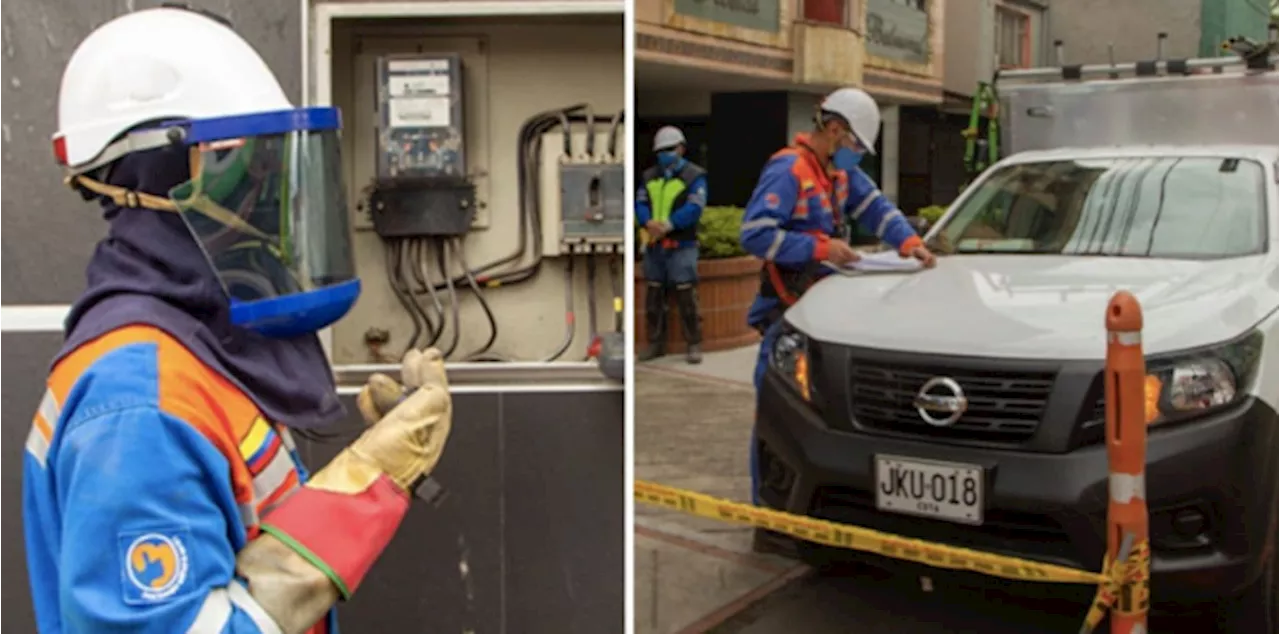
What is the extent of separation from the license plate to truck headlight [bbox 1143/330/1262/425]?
0.27 m

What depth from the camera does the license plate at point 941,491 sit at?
174 cm

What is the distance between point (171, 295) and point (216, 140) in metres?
0.20

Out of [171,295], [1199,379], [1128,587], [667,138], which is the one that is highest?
[667,138]

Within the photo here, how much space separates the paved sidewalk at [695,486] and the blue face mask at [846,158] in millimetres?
362

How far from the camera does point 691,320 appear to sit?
1.88 meters

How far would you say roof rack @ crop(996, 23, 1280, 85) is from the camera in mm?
1512

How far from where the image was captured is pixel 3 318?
2627mm

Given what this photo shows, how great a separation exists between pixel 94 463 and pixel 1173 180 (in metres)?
1.47

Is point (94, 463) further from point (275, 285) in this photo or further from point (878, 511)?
point (878, 511)

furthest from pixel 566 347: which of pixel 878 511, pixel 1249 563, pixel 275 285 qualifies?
pixel 1249 563

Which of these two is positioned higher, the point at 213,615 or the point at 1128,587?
the point at 213,615

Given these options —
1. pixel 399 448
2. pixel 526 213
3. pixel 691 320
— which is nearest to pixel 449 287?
pixel 526 213

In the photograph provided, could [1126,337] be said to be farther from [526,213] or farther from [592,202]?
[526,213]

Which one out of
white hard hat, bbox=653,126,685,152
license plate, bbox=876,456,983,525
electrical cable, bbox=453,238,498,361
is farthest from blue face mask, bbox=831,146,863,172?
electrical cable, bbox=453,238,498,361
